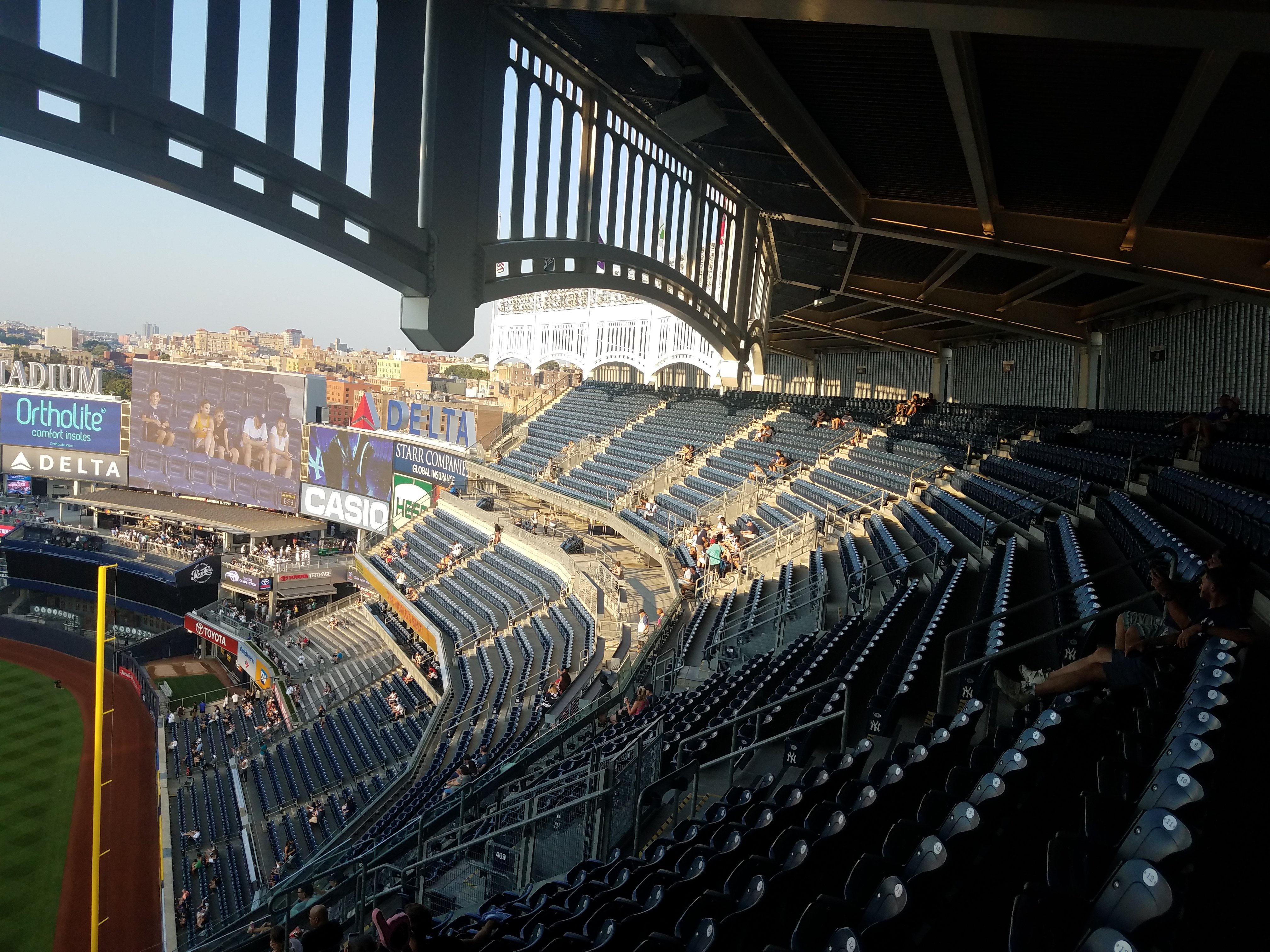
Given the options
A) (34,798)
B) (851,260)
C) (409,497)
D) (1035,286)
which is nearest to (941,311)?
(1035,286)

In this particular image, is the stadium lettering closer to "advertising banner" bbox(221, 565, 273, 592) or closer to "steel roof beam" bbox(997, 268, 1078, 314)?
"advertising banner" bbox(221, 565, 273, 592)

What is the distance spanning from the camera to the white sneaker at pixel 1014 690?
4.85 m

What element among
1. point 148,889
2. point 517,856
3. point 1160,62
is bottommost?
point 148,889

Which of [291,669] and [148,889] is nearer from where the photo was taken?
[148,889]

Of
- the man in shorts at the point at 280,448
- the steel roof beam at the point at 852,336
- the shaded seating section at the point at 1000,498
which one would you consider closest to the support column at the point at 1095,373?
the shaded seating section at the point at 1000,498

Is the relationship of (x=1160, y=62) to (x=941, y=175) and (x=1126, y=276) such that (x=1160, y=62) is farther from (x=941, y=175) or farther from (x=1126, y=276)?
(x=1126, y=276)

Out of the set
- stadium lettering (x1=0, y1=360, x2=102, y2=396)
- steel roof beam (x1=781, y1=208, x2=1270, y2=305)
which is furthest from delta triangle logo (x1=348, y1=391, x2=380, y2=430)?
steel roof beam (x1=781, y1=208, x2=1270, y2=305)

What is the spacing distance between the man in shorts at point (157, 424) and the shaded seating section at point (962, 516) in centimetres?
3386

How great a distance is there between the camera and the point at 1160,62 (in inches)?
211

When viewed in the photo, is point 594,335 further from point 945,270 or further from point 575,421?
point 945,270

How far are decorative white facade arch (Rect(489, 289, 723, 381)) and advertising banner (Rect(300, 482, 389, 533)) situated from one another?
966 centimetres

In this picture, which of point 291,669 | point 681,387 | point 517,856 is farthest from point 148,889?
point 681,387

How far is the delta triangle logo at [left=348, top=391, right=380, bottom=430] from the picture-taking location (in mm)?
37000

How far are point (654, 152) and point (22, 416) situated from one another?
40.0m
